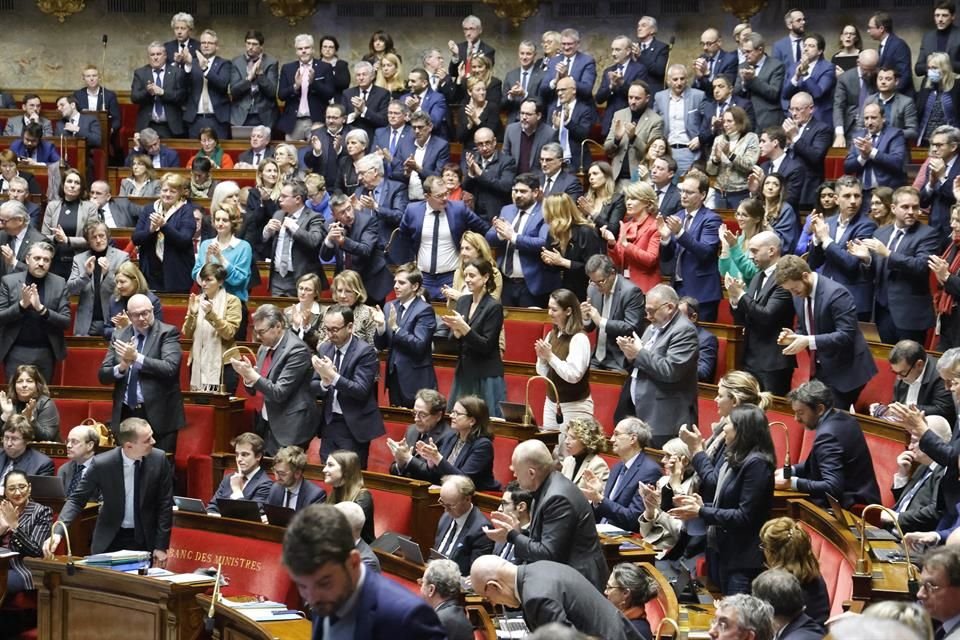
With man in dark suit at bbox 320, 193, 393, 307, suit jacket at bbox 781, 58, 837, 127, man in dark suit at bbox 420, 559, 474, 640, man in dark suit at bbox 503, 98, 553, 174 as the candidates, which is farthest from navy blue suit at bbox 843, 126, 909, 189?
man in dark suit at bbox 420, 559, 474, 640

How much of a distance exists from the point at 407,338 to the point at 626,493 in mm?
1592

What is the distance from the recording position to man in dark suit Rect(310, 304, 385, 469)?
20.5 feet

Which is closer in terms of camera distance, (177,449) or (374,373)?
(374,373)

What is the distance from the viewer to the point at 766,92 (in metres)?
8.94

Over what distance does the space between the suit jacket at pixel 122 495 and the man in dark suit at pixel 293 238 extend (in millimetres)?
2146

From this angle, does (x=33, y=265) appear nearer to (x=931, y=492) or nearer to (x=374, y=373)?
(x=374, y=373)

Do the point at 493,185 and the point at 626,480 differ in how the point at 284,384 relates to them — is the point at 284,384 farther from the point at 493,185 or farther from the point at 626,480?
the point at 493,185

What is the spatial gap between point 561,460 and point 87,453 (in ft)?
6.52

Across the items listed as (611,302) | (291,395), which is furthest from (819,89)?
(291,395)

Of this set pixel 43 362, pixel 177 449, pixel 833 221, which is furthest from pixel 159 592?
pixel 833 221

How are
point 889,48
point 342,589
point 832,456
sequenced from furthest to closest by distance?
Result: 1. point 889,48
2. point 832,456
3. point 342,589

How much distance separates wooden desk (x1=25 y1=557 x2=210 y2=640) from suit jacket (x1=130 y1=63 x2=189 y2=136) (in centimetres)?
532

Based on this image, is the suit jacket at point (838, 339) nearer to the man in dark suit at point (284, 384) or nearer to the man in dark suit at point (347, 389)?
the man in dark suit at point (347, 389)

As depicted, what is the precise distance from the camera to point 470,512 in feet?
16.7
